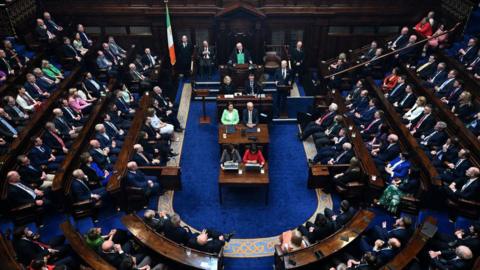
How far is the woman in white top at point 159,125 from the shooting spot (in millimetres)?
8893

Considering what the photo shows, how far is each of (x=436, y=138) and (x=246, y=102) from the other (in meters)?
4.49

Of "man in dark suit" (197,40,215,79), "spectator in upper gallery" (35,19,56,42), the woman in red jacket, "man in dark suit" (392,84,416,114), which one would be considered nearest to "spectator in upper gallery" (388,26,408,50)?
"man in dark suit" (392,84,416,114)

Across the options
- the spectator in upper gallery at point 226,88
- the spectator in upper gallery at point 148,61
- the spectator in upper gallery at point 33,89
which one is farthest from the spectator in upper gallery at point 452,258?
the spectator in upper gallery at point 148,61

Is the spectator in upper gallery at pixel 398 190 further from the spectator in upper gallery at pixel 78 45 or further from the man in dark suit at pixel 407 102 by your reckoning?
the spectator in upper gallery at pixel 78 45

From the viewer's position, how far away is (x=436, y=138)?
25.4ft

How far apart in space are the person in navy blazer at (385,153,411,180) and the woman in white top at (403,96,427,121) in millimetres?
1475

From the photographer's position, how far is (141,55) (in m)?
12.3

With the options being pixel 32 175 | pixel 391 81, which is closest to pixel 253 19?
pixel 391 81

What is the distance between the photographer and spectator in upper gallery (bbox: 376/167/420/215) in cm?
690

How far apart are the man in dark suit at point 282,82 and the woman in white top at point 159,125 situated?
10.4 feet

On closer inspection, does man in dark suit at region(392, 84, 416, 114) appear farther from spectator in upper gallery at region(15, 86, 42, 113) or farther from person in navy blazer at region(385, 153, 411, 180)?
spectator in upper gallery at region(15, 86, 42, 113)

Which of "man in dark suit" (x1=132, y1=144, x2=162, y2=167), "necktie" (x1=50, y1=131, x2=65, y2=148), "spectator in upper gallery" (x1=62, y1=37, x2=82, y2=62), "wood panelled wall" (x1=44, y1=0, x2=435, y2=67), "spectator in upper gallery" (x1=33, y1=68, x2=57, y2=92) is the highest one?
"wood panelled wall" (x1=44, y1=0, x2=435, y2=67)

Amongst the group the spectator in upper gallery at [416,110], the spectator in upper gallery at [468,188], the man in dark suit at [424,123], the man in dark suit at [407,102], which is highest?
the man in dark suit at [407,102]

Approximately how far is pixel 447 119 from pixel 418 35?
3.86m
